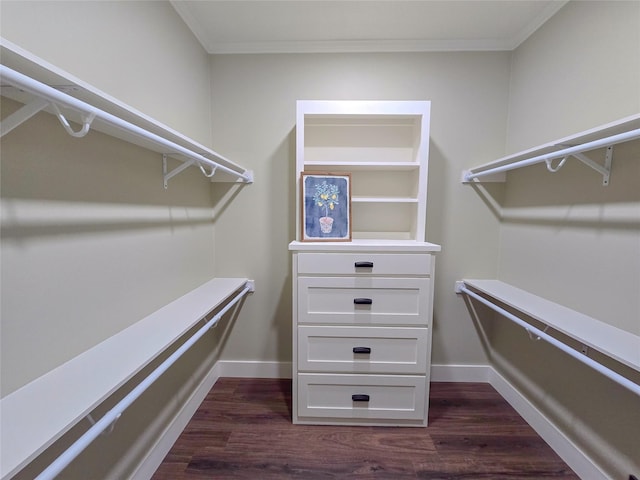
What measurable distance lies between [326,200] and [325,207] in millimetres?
45

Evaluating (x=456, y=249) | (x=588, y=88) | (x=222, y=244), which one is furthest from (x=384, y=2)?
(x=222, y=244)

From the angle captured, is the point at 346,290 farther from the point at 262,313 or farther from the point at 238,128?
the point at 238,128

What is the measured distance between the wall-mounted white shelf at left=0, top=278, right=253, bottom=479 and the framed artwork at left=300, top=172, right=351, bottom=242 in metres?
0.81

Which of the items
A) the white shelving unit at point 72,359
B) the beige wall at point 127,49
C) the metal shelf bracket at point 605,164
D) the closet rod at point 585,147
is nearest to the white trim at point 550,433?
the metal shelf bracket at point 605,164

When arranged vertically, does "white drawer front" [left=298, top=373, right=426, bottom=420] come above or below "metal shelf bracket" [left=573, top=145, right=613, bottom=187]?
below

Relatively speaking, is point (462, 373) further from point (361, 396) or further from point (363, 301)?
point (363, 301)

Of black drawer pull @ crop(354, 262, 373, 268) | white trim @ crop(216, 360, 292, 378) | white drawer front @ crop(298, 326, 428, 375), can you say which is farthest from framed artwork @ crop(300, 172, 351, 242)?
white trim @ crop(216, 360, 292, 378)

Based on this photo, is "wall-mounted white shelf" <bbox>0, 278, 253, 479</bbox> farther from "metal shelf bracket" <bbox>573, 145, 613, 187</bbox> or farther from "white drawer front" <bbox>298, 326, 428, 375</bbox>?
"metal shelf bracket" <bbox>573, 145, 613, 187</bbox>

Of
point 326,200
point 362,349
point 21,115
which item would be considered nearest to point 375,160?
point 326,200

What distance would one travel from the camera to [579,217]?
1.30m

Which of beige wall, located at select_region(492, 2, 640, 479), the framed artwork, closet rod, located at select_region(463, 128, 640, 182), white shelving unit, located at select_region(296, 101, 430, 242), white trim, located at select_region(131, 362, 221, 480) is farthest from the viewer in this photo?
white shelving unit, located at select_region(296, 101, 430, 242)

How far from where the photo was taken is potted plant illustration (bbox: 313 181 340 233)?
66.4 inches

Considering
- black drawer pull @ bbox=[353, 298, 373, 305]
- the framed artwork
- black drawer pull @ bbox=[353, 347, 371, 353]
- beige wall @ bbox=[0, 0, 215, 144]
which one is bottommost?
black drawer pull @ bbox=[353, 347, 371, 353]

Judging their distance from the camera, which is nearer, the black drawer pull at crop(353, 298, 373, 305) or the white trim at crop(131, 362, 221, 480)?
the white trim at crop(131, 362, 221, 480)
